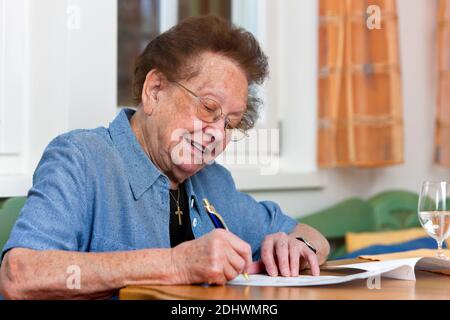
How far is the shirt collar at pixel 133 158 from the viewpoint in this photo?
1693 millimetres

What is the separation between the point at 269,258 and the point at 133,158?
0.35m

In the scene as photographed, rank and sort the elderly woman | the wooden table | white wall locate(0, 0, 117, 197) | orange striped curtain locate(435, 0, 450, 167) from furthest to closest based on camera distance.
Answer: orange striped curtain locate(435, 0, 450, 167), white wall locate(0, 0, 117, 197), the elderly woman, the wooden table

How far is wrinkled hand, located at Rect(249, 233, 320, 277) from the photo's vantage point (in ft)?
5.36

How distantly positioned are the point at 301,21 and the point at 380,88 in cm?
40

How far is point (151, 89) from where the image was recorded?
5.97 feet

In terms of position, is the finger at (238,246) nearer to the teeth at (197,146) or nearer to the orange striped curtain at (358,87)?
the teeth at (197,146)

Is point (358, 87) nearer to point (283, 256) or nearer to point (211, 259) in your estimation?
point (283, 256)

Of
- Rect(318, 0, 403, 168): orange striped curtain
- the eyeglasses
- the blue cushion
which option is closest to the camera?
the eyeglasses

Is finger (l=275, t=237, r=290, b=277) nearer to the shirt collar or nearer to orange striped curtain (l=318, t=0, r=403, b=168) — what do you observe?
the shirt collar

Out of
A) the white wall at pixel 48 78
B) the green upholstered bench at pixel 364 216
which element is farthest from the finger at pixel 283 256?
the green upholstered bench at pixel 364 216

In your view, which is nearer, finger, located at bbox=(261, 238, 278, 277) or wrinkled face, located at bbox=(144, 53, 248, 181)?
finger, located at bbox=(261, 238, 278, 277)

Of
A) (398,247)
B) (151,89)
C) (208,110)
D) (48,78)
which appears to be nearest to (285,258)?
(208,110)

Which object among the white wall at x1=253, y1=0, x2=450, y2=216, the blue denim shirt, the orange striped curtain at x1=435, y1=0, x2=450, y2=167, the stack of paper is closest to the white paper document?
the stack of paper

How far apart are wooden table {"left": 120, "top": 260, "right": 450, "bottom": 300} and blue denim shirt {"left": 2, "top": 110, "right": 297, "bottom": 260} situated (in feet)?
0.70
